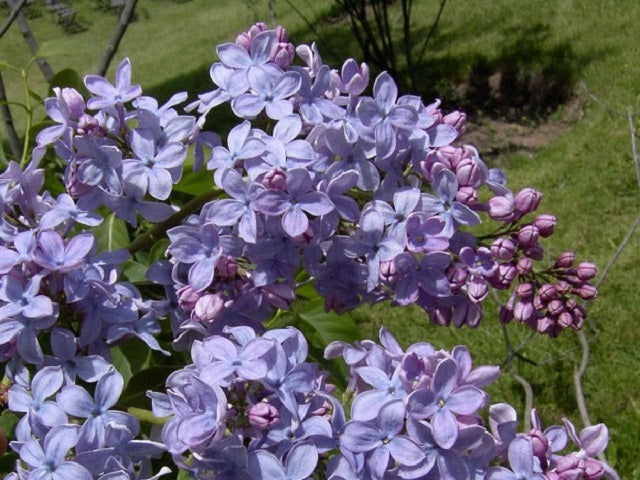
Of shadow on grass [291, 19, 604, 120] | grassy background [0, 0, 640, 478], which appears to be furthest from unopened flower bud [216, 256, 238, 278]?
shadow on grass [291, 19, 604, 120]

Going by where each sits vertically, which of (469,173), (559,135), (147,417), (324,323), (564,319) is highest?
(469,173)

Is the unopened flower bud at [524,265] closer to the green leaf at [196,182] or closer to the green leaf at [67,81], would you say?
the green leaf at [196,182]

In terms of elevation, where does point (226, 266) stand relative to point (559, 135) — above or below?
above

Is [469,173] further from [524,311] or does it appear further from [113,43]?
[113,43]

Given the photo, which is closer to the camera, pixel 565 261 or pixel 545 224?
pixel 545 224

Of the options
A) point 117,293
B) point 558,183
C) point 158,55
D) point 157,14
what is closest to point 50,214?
point 117,293

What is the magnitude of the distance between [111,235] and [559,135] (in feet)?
14.3

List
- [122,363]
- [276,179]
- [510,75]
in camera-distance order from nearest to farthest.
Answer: [276,179] < [122,363] < [510,75]

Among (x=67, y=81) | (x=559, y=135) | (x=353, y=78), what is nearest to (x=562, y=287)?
(x=353, y=78)

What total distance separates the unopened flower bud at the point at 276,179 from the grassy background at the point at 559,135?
2.64ft

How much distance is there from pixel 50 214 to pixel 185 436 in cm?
32

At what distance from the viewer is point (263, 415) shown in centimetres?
76

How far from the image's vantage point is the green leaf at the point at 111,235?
A: 1123 mm

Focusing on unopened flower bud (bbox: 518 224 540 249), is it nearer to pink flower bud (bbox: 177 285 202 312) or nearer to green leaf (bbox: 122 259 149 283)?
pink flower bud (bbox: 177 285 202 312)
